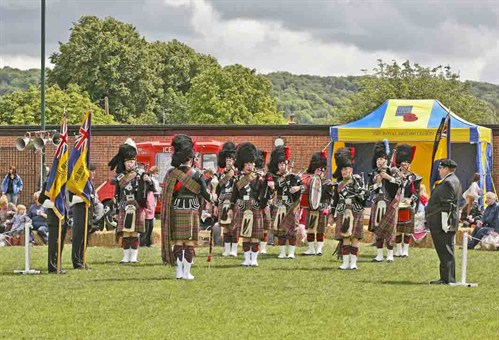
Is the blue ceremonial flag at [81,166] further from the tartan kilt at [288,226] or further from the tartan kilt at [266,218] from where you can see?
the tartan kilt at [288,226]

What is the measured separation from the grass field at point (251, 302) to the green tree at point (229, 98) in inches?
2206

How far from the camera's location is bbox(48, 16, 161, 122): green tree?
70375mm

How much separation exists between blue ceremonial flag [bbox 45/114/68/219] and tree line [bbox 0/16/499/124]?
129ft

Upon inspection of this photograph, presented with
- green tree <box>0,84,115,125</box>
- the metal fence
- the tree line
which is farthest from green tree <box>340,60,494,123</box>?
the metal fence

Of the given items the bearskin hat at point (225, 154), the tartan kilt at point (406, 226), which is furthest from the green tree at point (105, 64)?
the tartan kilt at point (406, 226)

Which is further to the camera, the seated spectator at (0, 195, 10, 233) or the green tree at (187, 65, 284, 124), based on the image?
the green tree at (187, 65, 284, 124)

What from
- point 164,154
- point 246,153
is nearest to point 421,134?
point 164,154

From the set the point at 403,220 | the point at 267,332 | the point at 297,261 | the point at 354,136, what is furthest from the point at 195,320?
the point at 354,136

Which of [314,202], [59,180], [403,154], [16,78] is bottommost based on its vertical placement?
[314,202]

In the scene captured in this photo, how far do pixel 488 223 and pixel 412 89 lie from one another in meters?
36.8

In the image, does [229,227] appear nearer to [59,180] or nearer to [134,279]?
[59,180]

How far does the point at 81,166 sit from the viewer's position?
59.6 feet

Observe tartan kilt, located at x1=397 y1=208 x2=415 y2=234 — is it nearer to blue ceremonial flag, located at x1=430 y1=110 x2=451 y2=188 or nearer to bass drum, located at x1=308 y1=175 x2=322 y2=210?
blue ceremonial flag, located at x1=430 y1=110 x2=451 y2=188

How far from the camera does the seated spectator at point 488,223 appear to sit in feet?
75.1
